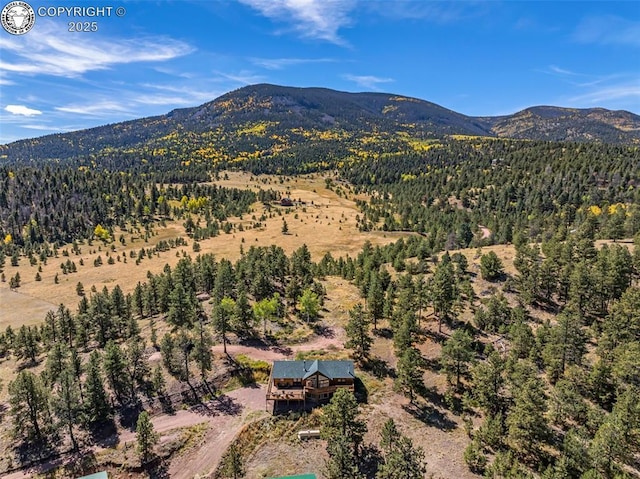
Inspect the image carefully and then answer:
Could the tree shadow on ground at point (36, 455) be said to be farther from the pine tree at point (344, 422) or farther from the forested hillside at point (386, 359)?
the pine tree at point (344, 422)

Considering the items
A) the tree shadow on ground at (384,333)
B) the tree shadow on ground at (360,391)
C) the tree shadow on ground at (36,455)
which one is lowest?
the tree shadow on ground at (36,455)

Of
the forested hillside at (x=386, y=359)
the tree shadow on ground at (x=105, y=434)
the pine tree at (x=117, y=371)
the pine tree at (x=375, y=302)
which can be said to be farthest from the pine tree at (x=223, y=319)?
the pine tree at (x=375, y=302)

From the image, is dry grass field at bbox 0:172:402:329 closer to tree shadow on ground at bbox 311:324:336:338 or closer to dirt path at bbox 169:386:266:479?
tree shadow on ground at bbox 311:324:336:338

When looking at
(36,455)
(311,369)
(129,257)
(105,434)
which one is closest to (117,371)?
(105,434)

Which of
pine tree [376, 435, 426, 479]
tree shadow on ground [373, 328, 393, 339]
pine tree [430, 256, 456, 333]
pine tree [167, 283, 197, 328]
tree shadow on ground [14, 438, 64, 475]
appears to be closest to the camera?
pine tree [376, 435, 426, 479]

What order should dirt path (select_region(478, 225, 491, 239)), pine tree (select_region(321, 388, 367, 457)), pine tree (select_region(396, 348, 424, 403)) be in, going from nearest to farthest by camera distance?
pine tree (select_region(321, 388, 367, 457))
pine tree (select_region(396, 348, 424, 403))
dirt path (select_region(478, 225, 491, 239))

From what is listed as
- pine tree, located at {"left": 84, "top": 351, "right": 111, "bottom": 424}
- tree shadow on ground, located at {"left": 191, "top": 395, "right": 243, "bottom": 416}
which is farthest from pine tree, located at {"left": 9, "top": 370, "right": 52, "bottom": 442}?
tree shadow on ground, located at {"left": 191, "top": 395, "right": 243, "bottom": 416}

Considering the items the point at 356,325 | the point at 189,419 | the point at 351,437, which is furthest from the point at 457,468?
the point at 189,419

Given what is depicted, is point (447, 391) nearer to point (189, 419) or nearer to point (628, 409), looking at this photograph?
point (628, 409)

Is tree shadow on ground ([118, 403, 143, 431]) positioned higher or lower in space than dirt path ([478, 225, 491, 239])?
lower
